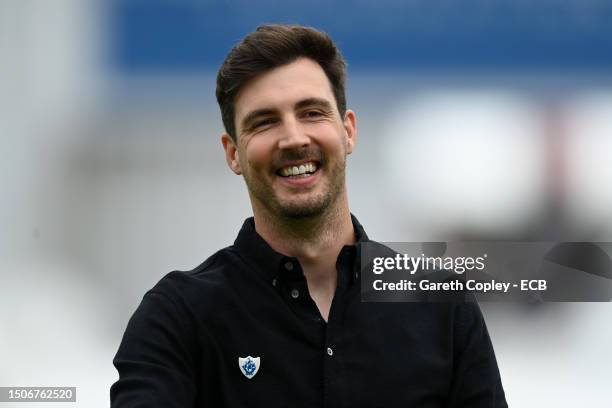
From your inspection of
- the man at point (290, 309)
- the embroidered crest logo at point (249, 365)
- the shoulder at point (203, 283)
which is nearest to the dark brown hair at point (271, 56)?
the man at point (290, 309)

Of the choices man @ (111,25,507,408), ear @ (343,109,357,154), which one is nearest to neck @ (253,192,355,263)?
man @ (111,25,507,408)

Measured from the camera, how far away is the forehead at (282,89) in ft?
4.10

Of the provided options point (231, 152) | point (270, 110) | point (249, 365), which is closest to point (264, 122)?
point (270, 110)

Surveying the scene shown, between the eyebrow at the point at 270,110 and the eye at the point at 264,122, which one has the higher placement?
the eyebrow at the point at 270,110

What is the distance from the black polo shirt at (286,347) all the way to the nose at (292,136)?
176 millimetres

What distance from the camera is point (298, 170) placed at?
1225 mm

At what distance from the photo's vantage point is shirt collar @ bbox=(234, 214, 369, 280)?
1256 millimetres

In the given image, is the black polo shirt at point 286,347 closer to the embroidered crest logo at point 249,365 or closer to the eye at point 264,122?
the embroidered crest logo at point 249,365

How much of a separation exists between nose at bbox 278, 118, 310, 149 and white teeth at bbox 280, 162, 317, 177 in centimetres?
3

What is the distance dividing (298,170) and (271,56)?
206mm

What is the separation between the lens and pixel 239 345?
3.88ft

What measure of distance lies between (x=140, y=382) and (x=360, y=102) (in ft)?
6.67

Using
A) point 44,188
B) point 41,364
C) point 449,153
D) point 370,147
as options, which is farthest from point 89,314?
point 449,153

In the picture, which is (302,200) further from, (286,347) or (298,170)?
(286,347)
